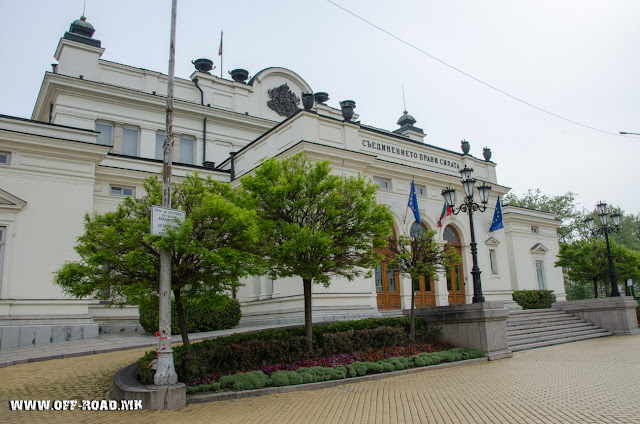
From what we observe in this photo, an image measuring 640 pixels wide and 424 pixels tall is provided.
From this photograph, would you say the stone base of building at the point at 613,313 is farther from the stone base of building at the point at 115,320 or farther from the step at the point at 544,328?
the stone base of building at the point at 115,320

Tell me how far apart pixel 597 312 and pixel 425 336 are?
11.1 meters

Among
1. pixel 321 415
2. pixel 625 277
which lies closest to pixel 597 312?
pixel 625 277

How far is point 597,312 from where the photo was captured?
69.1 ft

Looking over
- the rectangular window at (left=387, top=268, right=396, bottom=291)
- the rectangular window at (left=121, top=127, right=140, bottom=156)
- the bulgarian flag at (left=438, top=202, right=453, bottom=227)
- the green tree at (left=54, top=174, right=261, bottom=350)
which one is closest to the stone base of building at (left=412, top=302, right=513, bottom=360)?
the rectangular window at (left=387, top=268, right=396, bottom=291)

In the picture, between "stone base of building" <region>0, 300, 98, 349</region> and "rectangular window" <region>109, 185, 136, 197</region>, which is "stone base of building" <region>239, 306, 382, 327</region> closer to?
"stone base of building" <region>0, 300, 98, 349</region>

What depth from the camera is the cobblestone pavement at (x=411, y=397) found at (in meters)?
7.32

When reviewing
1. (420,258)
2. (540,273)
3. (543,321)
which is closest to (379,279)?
(420,258)

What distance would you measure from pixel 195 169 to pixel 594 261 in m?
21.6

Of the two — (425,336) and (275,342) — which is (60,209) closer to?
(275,342)

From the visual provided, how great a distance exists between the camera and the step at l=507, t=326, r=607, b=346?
16.5m

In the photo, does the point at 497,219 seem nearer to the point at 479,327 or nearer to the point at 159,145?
the point at 479,327

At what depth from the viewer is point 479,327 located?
14062 millimetres

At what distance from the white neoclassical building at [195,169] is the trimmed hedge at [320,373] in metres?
5.41

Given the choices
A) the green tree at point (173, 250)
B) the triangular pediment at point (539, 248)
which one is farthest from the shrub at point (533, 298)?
the green tree at point (173, 250)
